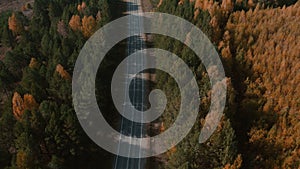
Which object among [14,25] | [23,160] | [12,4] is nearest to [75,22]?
[14,25]

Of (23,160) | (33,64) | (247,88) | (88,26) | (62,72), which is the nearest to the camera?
(23,160)

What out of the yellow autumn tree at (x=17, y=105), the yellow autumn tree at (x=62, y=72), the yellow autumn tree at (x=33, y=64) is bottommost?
the yellow autumn tree at (x=17, y=105)

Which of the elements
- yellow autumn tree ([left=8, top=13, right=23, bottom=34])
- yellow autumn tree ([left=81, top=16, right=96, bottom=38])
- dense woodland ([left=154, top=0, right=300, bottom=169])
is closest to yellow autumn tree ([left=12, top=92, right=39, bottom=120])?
dense woodland ([left=154, top=0, right=300, bottom=169])

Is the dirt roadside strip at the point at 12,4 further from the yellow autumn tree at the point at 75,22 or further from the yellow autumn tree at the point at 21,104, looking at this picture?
the yellow autumn tree at the point at 21,104

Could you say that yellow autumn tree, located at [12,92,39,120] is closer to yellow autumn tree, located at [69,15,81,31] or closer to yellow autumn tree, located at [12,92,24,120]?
yellow autumn tree, located at [12,92,24,120]

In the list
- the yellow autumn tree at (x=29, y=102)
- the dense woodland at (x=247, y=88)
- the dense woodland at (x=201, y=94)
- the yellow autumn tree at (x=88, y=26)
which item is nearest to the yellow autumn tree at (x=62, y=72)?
the dense woodland at (x=201, y=94)

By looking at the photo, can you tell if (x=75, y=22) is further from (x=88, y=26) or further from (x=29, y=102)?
(x=29, y=102)
